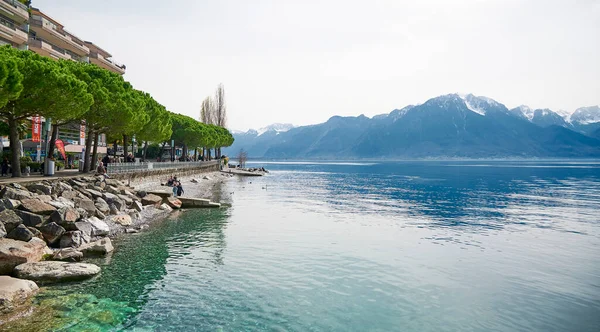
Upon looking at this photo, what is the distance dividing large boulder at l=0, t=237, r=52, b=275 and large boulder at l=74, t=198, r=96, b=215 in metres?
8.82

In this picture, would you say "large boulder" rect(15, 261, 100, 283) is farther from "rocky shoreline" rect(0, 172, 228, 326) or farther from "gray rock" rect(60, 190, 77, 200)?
"gray rock" rect(60, 190, 77, 200)

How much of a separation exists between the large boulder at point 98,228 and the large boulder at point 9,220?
4.59 metres

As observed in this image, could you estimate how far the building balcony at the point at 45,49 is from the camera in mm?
62750

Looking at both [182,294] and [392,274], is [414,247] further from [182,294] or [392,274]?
[182,294]

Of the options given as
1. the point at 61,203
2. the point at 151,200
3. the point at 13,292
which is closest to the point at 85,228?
the point at 61,203

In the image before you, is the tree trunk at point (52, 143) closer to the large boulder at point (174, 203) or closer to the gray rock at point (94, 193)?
the gray rock at point (94, 193)

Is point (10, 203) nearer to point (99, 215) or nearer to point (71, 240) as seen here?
point (71, 240)

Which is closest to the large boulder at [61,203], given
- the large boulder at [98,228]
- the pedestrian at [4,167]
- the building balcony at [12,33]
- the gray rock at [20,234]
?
the large boulder at [98,228]

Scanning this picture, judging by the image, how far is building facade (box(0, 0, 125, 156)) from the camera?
2151 inches

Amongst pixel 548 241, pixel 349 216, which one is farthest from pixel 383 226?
pixel 548 241

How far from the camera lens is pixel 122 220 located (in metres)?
30.7

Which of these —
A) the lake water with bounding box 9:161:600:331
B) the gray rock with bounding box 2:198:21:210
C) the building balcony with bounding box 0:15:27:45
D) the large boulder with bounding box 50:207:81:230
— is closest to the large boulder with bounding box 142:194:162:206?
the lake water with bounding box 9:161:600:331

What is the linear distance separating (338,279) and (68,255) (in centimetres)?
1338

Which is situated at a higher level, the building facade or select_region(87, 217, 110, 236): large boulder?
the building facade
